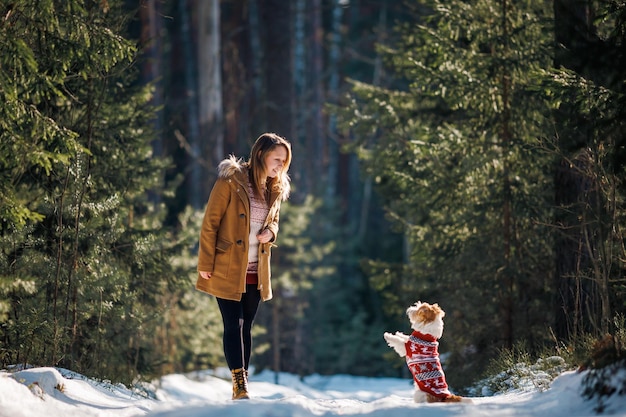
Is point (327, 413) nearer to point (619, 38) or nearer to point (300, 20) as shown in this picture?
point (619, 38)

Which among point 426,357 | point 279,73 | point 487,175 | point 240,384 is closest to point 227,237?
point 240,384

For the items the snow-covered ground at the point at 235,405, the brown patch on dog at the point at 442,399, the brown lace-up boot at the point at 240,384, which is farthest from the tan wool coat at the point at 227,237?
the brown patch on dog at the point at 442,399

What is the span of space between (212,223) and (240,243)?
0.95 ft

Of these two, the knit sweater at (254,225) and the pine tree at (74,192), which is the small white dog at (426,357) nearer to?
the knit sweater at (254,225)

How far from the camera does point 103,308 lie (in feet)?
26.4

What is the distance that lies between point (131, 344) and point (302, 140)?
93.8 ft

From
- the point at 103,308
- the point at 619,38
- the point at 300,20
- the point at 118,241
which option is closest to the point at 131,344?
the point at 118,241

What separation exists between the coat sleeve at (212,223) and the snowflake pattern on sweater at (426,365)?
1.79m

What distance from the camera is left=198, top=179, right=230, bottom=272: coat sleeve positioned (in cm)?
664

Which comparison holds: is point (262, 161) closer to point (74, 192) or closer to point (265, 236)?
point (265, 236)

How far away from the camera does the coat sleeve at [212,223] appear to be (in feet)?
21.8

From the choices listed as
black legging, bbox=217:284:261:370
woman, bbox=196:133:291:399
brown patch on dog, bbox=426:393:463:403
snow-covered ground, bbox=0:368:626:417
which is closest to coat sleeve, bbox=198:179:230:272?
woman, bbox=196:133:291:399

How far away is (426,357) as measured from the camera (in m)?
6.10

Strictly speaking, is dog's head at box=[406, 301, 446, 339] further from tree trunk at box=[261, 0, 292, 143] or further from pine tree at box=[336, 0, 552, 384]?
tree trunk at box=[261, 0, 292, 143]
